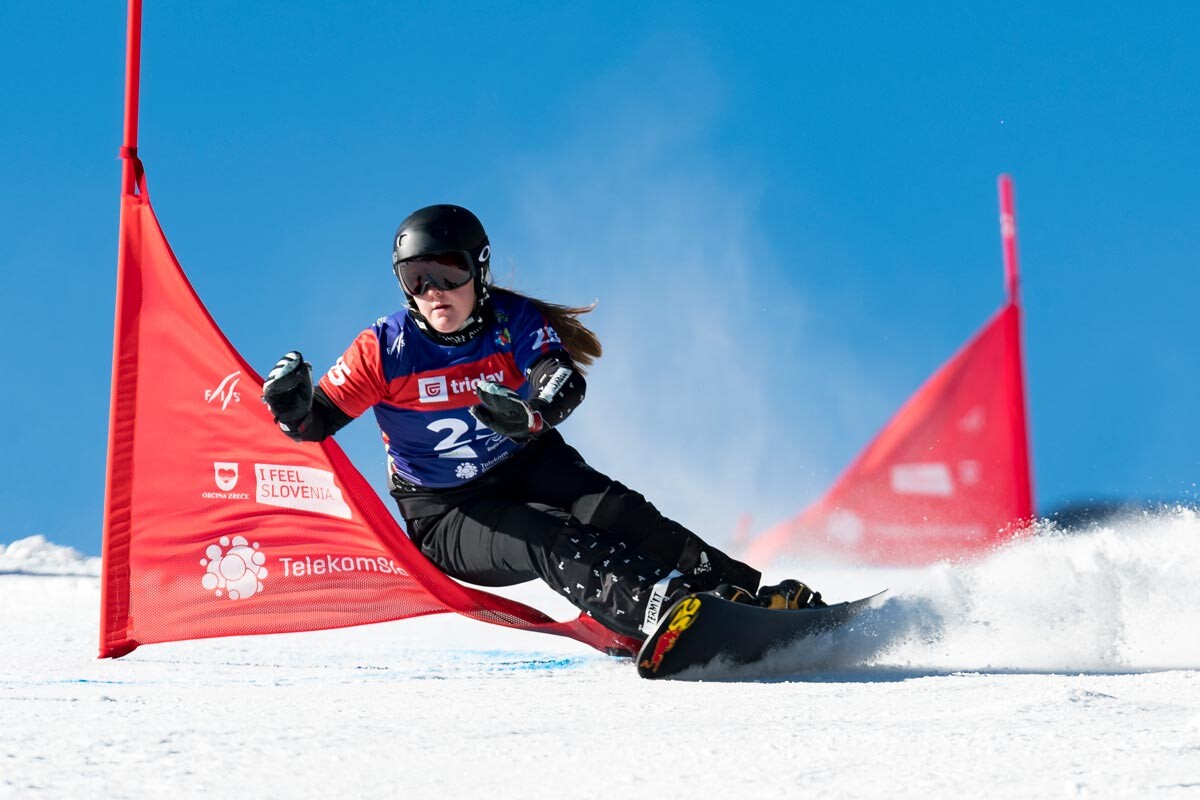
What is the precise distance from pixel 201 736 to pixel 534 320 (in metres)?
2.06

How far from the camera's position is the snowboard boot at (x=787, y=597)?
10.9 ft

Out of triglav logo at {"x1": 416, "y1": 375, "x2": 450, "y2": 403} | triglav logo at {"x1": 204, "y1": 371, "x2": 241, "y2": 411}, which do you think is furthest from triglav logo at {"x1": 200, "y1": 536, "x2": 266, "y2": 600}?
triglav logo at {"x1": 416, "y1": 375, "x2": 450, "y2": 403}

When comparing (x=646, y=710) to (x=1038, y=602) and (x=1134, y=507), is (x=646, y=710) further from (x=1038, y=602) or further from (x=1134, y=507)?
(x=1134, y=507)

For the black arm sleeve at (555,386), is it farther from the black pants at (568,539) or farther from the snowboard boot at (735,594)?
the snowboard boot at (735,594)

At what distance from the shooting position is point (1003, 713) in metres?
2.14

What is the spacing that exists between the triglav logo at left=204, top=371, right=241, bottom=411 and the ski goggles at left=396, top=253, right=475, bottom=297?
2.46 ft

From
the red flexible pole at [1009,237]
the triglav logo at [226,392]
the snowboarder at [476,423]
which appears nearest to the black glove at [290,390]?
the snowboarder at [476,423]

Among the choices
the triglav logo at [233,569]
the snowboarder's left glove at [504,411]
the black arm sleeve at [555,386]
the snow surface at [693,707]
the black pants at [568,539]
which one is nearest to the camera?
the snow surface at [693,707]

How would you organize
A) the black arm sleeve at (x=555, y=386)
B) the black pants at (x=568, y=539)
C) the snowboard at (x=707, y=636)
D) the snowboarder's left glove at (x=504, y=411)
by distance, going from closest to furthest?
the snowboard at (x=707, y=636) < the snowboarder's left glove at (x=504, y=411) < the black pants at (x=568, y=539) < the black arm sleeve at (x=555, y=386)

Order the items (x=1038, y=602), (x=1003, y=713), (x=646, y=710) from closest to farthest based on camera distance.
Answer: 1. (x=1003, y=713)
2. (x=646, y=710)
3. (x=1038, y=602)

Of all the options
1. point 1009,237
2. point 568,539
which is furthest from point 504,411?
point 1009,237

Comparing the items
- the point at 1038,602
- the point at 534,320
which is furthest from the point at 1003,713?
the point at 534,320

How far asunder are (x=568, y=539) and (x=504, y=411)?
0.45 m

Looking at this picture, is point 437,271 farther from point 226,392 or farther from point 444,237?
point 226,392
